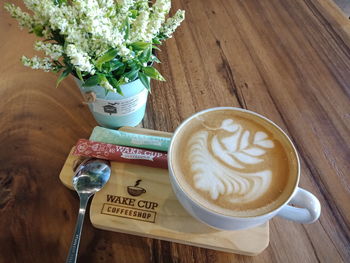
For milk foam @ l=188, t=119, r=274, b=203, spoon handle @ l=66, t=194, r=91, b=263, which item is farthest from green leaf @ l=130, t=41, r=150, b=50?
spoon handle @ l=66, t=194, r=91, b=263

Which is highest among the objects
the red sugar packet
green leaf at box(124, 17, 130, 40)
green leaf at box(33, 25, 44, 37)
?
green leaf at box(124, 17, 130, 40)

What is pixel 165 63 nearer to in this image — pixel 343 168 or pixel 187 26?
pixel 187 26

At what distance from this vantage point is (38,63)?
18.5 inches

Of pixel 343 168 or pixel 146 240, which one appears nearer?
pixel 146 240

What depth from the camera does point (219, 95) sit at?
0.77 m

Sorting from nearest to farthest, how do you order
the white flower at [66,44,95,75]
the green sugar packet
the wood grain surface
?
the white flower at [66,44,95,75] → the wood grain surface → the green sugar packet

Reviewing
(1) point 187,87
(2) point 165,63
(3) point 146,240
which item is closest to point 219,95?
(1) point 187,87

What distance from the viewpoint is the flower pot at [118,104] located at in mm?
548

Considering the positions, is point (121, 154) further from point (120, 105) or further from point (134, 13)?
point (134, 13)

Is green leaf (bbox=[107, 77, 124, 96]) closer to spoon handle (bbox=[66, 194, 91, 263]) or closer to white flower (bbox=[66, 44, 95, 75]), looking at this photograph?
white flower (bbox=[66, 44, 95, 75])

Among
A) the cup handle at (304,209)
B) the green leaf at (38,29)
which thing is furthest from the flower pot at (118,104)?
the cup handle at (304,209)

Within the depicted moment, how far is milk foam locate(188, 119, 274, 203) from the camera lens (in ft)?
1.55

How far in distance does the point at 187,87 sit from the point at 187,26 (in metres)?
0.31

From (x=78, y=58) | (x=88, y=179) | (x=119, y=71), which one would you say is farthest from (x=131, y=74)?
(x=88, y=179)
